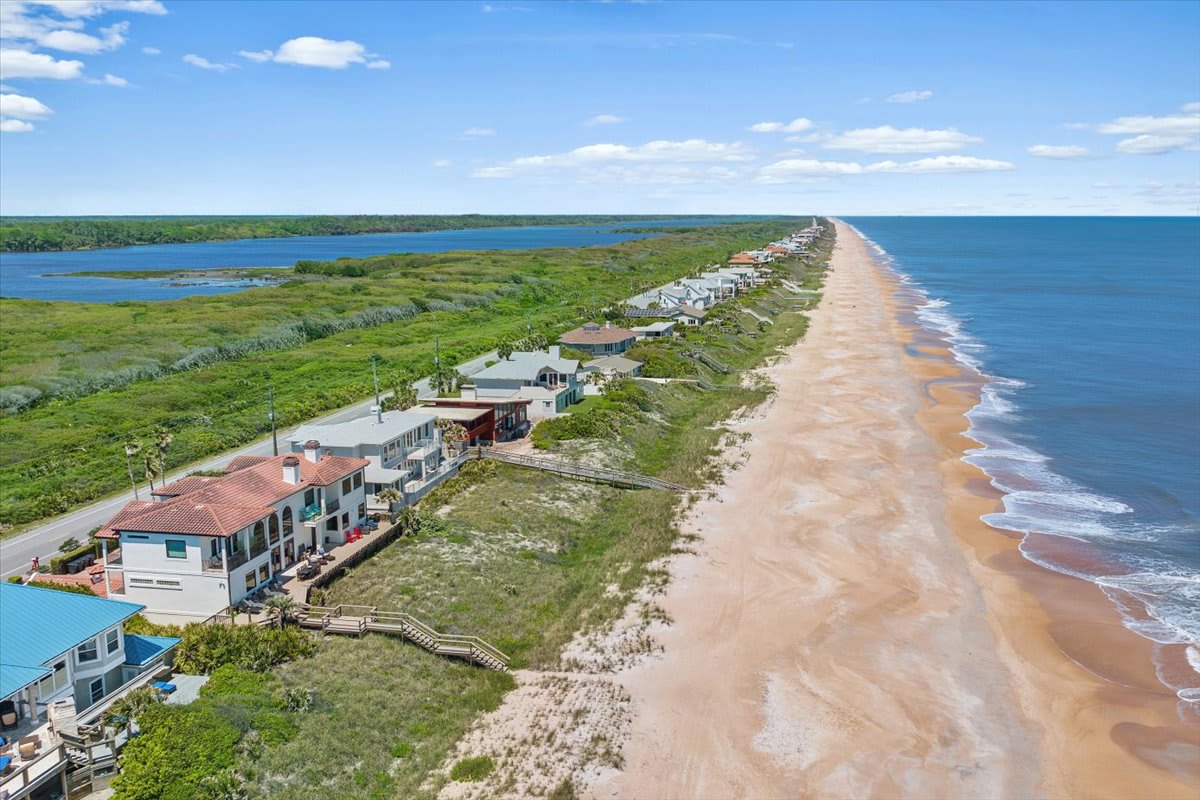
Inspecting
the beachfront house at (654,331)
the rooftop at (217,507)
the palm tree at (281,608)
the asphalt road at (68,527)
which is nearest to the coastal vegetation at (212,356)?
the asphalt road at (68,527)

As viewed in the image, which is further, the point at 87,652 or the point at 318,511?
the point at 318,511

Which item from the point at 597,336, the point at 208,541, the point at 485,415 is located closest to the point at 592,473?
the point at 485,415

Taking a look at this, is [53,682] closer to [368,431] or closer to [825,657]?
[368,431]

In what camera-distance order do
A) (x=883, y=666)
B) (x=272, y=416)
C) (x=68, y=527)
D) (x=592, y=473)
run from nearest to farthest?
1. (x=883, y=666)
2. (x=68, y=527)
3. (x=272, y=416)
4. (x=592, y=473)

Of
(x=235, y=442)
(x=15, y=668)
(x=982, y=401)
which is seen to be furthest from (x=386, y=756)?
(x=982, y=401)

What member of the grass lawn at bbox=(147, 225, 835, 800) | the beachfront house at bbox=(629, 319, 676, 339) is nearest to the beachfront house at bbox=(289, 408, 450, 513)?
the grass lawn at bbox=(147, 225, 835, 800)

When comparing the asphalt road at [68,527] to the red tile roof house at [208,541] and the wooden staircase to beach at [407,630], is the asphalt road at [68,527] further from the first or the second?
the wooden staircase to beach at [407,630]

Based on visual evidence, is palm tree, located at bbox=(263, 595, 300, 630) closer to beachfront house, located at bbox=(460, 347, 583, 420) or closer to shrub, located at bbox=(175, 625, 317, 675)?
shrub, located at bbox=(175, 625, 317, 675)
